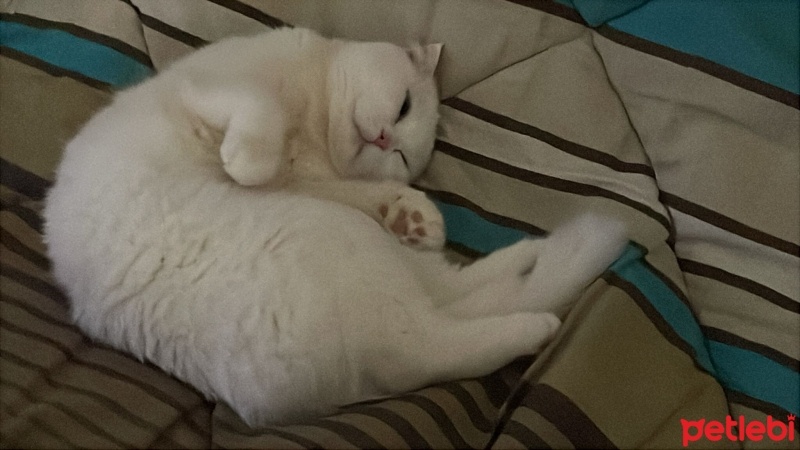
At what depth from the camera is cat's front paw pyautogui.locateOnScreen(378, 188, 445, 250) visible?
4.03 ft

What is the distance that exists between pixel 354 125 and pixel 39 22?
0.74 meters

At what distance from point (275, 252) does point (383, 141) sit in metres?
0.37

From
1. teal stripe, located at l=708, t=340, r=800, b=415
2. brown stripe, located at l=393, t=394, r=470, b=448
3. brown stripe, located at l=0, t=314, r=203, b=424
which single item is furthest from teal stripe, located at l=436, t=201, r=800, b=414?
brown stripe, located at l=0, t=314, r=203, b=424

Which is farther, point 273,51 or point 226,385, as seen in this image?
point 273,51

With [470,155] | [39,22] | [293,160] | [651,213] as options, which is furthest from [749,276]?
[39,22]

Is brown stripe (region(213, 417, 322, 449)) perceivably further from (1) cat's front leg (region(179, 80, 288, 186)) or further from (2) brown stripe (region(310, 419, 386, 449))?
(1) cat's front leg (region(179, 80, 288, 186))

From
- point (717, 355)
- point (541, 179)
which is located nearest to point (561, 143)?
point (541, 179)

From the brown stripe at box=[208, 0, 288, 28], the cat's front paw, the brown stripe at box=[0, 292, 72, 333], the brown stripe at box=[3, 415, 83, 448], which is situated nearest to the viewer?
the brown stripe at box=[3, 415, 83, 448]

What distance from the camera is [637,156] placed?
1.28 m

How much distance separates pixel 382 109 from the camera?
130 cm

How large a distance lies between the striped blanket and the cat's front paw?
106mm

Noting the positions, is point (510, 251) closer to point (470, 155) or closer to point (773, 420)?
point (470, 155)

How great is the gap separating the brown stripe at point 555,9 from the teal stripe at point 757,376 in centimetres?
59

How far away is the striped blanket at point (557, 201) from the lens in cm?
99
